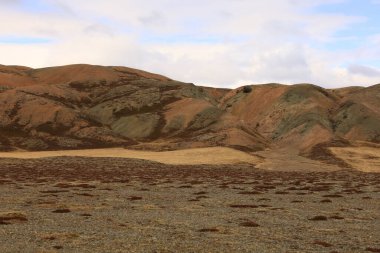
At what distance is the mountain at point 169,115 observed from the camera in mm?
114562

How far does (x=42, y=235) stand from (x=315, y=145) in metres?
93.3

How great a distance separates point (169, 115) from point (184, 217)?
10355 centimetres

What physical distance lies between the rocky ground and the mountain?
196ft

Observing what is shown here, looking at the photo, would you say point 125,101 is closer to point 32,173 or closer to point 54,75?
point 54,75

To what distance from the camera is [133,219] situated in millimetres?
28250

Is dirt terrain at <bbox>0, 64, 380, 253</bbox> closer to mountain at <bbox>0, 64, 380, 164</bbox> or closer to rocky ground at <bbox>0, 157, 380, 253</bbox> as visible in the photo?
rocky ground at <bbox>0, 157, 380, 253</bbox>

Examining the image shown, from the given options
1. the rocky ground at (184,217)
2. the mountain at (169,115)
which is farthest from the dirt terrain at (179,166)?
the mountain at (169,115)

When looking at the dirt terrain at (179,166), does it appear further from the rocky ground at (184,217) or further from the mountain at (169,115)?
the mountain at (169,115)

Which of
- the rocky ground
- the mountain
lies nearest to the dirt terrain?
the rocky ground

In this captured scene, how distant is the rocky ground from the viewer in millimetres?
21406

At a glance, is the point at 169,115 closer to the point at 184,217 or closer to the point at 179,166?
the point at 179,166

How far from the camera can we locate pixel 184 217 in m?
29.6

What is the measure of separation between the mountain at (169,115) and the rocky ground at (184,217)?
196 ft

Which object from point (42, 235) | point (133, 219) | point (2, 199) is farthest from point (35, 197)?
point (42, 235)
